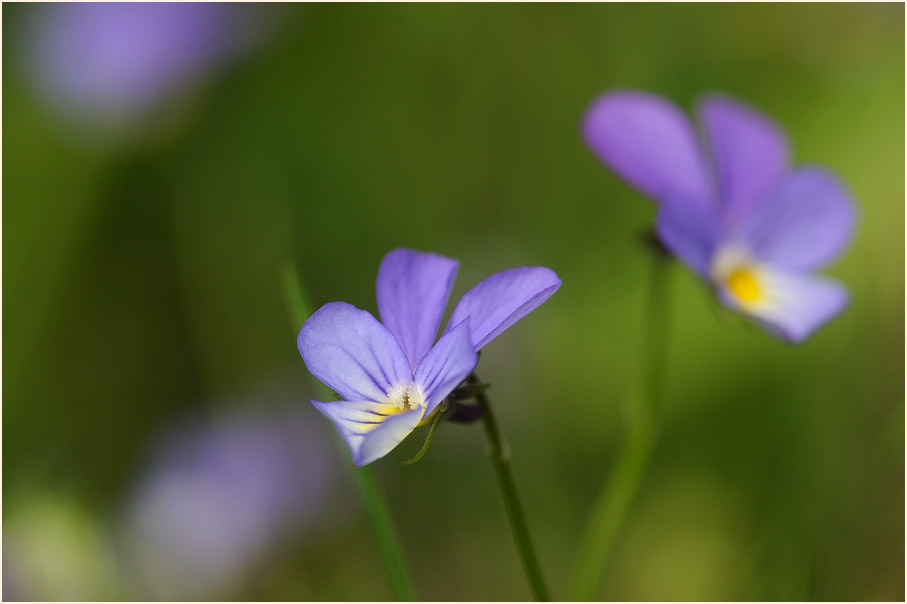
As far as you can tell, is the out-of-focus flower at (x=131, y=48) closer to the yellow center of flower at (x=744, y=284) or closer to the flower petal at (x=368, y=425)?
the yellow center of flower at (x=744, y=284)

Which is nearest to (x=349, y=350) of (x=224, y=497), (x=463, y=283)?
(x=224, y=497)

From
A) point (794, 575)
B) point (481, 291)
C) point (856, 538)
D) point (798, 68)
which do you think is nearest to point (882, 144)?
point (798, 68)

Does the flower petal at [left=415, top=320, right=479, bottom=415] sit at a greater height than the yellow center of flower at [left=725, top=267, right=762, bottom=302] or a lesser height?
greater

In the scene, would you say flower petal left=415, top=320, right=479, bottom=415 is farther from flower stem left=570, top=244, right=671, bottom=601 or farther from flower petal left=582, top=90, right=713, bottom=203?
flower petal left=582, top=90, right=713, bottom=203

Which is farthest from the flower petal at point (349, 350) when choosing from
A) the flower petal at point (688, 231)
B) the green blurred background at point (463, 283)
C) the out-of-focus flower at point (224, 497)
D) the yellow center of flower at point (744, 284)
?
the out-of-focus flower at point (224, 497)

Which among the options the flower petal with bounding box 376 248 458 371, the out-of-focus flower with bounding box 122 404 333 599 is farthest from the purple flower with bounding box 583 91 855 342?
the out-of-focus flower with bounding box 122 404 333 599

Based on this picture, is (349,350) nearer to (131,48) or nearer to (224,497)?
(224,497)
